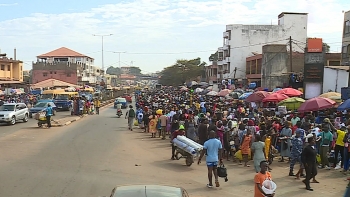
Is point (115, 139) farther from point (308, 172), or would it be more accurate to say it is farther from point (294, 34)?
point (294, 34)

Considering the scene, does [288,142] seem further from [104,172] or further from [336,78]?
[336,78]

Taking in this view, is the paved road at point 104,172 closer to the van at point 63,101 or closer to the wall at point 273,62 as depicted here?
the van at point 63,101

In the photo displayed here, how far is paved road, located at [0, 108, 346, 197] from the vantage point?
32.9ft

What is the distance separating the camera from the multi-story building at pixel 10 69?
57.8 meters

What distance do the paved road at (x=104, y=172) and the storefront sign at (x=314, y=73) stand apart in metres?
12.9

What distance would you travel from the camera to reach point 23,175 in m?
11.3

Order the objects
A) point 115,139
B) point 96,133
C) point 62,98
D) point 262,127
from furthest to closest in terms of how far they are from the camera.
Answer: point 62,98 → point 96,133 → point 115,139 → point 262,127

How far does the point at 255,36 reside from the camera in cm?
6519

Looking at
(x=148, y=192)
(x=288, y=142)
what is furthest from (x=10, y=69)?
(x=148, y=192)

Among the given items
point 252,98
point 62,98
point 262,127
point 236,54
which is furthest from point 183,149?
point 236,54

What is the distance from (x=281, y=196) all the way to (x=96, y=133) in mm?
14245

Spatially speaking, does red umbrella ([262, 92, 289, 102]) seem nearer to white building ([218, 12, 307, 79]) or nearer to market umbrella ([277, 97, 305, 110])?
market umbrella ([277, 97, 305, 110])

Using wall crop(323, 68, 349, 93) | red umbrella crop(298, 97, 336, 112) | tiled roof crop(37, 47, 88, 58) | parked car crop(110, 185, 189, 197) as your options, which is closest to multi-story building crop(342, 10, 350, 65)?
wall crop(323, 68, 349, 93)

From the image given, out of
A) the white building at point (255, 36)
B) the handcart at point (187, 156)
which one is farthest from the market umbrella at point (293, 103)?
the white building at point (255, 36)
